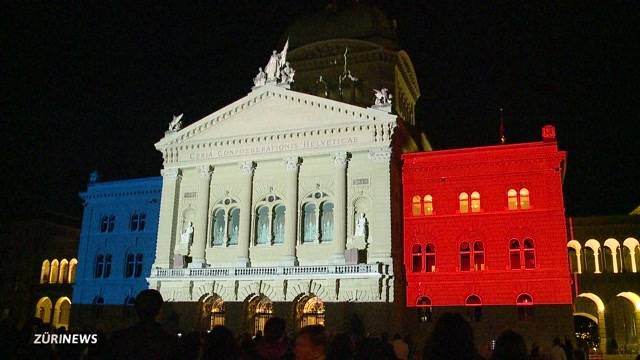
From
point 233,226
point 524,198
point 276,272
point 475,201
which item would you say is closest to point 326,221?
point 276,272

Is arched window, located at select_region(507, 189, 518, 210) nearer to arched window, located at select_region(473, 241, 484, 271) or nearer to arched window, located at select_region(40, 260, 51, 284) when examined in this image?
arched window, located at select_region(473, 241, 484, 271)

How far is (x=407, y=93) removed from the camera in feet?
184

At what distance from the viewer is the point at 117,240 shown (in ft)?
167

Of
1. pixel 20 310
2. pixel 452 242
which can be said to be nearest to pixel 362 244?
pixel 452 242

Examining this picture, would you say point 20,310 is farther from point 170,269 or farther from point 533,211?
point 533,211

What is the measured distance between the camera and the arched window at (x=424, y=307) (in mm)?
40000

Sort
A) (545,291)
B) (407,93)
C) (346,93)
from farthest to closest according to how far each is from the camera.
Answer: (407,93), (346,93), (545,291)

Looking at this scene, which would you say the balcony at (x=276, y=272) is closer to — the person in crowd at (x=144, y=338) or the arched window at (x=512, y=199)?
the arched window at (x=512, y=199)

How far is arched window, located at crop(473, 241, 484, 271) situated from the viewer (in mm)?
39688

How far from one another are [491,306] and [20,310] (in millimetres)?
44018

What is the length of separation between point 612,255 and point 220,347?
42851 mm

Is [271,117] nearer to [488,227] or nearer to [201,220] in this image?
[201,220]

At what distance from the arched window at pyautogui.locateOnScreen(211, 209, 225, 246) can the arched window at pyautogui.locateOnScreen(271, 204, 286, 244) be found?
3.92 metres

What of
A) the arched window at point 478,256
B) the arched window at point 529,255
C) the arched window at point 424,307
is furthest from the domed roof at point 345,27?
the arched window at point 424,307
